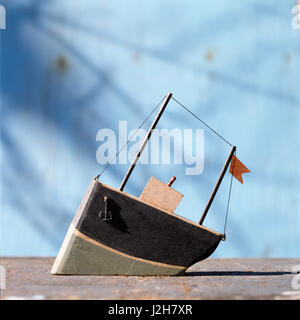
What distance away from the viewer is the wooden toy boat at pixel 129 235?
3371 mm

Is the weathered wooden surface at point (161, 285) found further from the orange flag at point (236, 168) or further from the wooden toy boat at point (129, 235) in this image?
the orange flag at point (236, 168)

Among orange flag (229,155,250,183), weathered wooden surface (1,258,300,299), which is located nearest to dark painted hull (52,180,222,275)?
weathered wooden surface (1,258,300,299)

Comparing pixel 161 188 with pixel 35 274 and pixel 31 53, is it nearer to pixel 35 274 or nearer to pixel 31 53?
pixel 35 274

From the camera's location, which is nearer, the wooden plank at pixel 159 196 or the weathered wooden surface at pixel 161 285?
the weathered wooden surface at pixel 161 285

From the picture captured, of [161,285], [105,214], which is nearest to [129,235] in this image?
[105,214]

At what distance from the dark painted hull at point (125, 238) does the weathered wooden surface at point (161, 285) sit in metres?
0.15

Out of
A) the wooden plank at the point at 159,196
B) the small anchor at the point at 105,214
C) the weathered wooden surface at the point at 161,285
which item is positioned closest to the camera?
the weathered wooden surface at the point at 161,285

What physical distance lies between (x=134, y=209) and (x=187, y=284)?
2.47 ft

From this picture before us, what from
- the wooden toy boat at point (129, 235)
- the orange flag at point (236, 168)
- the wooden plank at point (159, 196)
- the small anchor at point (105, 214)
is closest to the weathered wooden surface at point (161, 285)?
the wooden toy boat at point (129, 235)

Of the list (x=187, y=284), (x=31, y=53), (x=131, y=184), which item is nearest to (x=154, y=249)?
(x=187, y=284)

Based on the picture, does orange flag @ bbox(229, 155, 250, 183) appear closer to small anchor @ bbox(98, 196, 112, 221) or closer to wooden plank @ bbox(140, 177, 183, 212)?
wooden plank @ bbox(140, 177, 183, 212)

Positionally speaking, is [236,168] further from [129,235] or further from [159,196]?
[129,235]

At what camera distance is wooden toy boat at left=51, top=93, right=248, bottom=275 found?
3371 millimetres

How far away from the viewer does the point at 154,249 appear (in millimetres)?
3436
